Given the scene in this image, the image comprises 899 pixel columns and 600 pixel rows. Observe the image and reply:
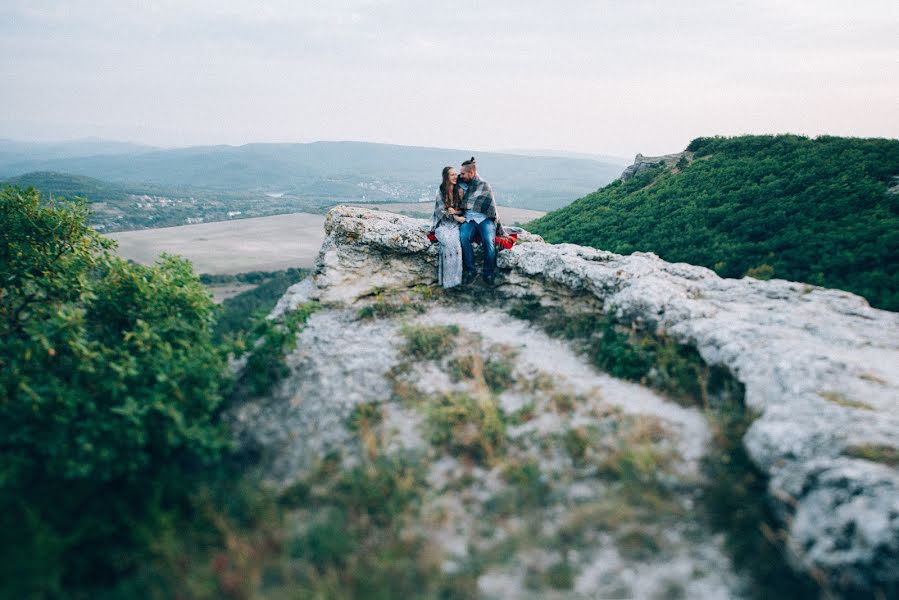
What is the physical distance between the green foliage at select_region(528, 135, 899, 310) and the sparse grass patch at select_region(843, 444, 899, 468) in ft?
26.9

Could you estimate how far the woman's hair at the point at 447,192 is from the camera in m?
10.6

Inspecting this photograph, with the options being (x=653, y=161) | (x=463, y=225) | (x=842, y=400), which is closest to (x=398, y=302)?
(x=463, y=225)

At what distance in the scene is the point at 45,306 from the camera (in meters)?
8.80

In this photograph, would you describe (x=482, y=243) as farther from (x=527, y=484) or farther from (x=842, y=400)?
(x=842, y=400)

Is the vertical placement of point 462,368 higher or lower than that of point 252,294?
higher

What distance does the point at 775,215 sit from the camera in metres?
17.8

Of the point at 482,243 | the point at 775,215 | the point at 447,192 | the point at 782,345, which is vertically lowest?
the point at 782,345

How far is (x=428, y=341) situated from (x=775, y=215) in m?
17.6

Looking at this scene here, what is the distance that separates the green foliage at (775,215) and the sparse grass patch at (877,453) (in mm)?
8202

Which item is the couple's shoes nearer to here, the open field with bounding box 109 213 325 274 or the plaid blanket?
the plaid blanket

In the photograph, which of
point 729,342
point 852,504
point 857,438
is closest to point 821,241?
point 729,342

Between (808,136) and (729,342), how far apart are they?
1146 inches

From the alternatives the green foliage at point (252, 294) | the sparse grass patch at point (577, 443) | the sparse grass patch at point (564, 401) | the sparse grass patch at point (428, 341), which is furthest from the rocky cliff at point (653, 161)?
the sparse grass patch at point (577, 443)

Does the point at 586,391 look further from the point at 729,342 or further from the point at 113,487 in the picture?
the point at 113,487
